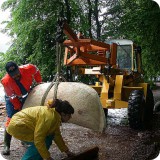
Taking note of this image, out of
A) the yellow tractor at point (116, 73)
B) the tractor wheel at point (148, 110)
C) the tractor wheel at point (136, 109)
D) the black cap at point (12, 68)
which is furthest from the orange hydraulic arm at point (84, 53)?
the tractor wheel at point (148, 110)

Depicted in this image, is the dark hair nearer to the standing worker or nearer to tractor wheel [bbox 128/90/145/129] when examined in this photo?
the standing worker

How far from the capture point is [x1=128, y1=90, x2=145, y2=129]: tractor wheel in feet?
8.25

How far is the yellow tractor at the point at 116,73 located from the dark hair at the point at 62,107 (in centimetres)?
86

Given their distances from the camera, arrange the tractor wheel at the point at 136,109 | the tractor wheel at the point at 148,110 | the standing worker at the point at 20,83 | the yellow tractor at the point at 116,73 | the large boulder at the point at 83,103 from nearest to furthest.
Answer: the large boulder at the point at 83,103 < the standing worker at the point at 20,83 < the yellow tractor at the point at 116,73 < the tractor wheel at the point at 136,109 < the tractor wheel at the point at 148,110

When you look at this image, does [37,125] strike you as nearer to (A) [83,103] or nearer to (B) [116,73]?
(A) [83,103]

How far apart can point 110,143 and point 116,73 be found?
768 millimetres

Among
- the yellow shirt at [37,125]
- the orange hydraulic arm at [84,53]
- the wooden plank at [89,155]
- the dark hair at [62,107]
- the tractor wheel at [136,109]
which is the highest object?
the orange hydraulic arm at [84,53]

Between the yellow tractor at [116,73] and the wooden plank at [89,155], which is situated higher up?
the yellow tractor at [116,73]

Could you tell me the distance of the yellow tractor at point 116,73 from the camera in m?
2.34

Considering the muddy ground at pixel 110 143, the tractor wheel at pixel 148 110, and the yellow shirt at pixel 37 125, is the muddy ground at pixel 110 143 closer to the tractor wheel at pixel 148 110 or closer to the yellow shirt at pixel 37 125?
the tractor wheel at pixel 148 110

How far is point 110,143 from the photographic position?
223cm

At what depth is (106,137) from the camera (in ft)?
7.88

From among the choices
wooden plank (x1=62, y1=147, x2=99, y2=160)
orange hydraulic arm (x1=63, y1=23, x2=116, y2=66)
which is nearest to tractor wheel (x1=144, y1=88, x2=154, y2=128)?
orange hydraulic arm (x1=63, y1=23, x2=116, y2=66)

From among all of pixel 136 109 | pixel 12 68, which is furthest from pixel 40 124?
pixel 136 109
